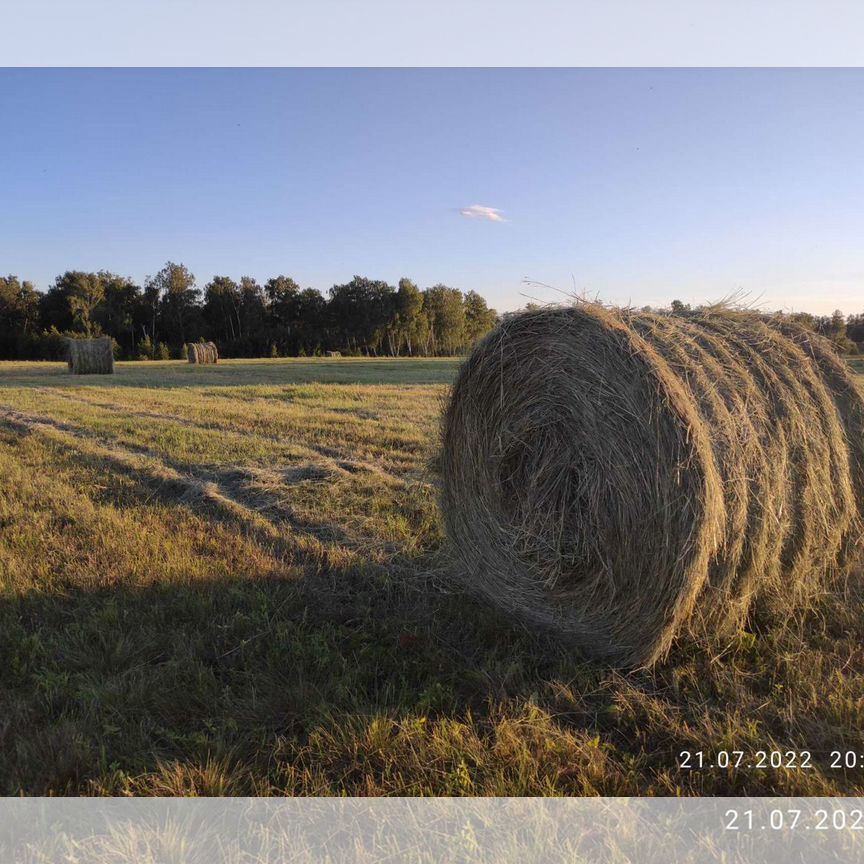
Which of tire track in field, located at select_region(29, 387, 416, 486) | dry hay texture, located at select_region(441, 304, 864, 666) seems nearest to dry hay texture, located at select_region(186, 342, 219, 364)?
tire track in field, located at select_region(29, 387, 416, 486)

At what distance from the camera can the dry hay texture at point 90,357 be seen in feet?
94.9

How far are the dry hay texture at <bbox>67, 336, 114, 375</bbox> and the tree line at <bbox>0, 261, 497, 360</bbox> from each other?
106ft

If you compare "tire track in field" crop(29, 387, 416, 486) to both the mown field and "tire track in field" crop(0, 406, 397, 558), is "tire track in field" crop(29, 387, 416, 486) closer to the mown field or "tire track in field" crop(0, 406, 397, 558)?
"tire track in field" crop(0, 406, 397, 558)

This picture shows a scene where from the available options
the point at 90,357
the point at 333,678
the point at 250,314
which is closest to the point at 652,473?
the point at 333,678

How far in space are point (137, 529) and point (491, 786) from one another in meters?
4.00

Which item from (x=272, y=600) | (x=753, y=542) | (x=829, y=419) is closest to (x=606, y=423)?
(x=753, y=542)

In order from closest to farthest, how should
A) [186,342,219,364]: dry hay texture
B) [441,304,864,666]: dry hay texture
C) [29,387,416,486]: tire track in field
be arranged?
[441,304,864,666]: dry hay texture, [29,387,416,486]: tire track in field, [186,342,219,364]: dry hay texture

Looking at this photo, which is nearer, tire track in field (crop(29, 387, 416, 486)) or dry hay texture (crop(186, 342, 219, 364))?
tire track in field (crop(29, 387, 416, 486))

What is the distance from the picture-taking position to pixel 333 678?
3279 mm

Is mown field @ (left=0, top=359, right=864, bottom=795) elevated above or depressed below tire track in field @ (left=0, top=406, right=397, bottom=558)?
below

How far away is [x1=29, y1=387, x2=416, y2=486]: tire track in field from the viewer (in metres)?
7.75

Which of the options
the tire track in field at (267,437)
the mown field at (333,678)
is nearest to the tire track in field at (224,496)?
the mown field at (333,678)

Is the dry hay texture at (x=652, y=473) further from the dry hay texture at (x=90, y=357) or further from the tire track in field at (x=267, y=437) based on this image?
the dry hay texture at (x=90, y=357)

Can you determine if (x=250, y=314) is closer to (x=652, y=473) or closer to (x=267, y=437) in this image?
(x=267, y=437)
